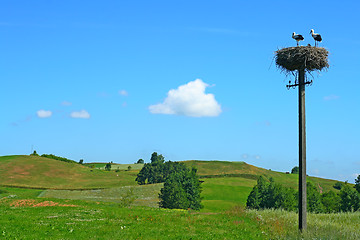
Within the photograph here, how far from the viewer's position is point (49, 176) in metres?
125

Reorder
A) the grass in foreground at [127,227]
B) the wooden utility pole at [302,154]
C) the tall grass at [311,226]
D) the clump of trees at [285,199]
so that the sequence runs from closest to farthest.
Answer: the tall grass at [311,226], the wooden utility pole at [302,154], the grass in foreground at [127,227], the clump of trees at [285,199]

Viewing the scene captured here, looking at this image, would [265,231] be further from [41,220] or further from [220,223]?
[41,220]

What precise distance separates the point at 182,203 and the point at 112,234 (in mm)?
42260

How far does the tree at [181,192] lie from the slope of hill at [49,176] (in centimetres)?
4659

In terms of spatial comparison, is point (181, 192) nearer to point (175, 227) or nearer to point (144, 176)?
point (175, 227)

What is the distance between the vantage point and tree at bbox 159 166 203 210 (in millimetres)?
63812

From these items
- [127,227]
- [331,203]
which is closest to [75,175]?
[331,203]

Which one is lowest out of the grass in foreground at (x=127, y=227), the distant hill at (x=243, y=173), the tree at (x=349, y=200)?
the grass in foreground at (x=127, y=227)

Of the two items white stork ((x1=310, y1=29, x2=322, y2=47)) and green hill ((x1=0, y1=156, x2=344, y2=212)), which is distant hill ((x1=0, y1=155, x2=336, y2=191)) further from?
white stork ((x1=310, y1=29, x2=322, y2=47))

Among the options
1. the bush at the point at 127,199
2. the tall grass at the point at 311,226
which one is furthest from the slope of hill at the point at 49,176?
the tall grass at the point at 311,226

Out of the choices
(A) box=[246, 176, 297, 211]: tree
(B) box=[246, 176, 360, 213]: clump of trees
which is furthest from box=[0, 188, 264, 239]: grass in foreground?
(B) box=[246, 176, 360, 213]: clump of trees

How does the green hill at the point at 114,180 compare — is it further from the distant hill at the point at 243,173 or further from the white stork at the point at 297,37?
the white stork at the point at 297,37

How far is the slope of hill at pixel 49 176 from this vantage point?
11375cm

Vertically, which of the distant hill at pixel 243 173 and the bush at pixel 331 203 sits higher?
the distant hill at pixel 243 173
